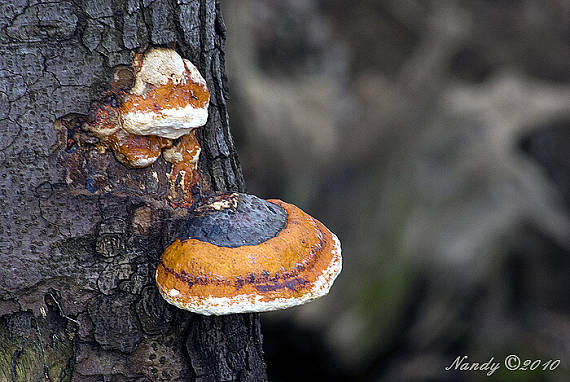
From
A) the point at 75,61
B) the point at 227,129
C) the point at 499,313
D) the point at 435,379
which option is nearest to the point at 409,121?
the point at 499,313

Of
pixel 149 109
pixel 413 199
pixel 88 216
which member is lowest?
pixel 413 199

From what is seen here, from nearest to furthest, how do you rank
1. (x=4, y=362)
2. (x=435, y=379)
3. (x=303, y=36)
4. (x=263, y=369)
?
(x=4, y=362) → (x=263, y=369) → (x=435, y=379) → (x=303, y=36)

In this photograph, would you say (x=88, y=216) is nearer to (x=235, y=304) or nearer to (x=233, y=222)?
(x=233, y=222)

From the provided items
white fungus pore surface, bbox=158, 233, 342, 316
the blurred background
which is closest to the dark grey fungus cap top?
white fungus pore surface, bbox=158, 233, 342, 316

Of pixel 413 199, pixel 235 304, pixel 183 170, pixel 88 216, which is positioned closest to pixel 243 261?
pixel 235 304

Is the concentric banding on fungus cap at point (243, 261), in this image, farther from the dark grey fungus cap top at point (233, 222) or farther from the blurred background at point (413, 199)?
the blurred background at point (413, 199)

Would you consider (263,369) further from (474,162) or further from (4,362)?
(474,162)

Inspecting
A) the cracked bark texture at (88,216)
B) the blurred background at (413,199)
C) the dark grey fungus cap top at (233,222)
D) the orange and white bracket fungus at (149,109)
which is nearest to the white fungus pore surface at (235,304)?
the dark grey fungus cap top at (233,222)
